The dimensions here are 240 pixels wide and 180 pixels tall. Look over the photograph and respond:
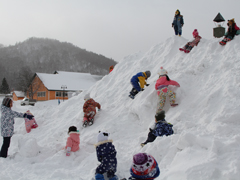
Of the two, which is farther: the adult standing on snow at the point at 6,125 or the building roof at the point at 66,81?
the building roof at the point at 66,81

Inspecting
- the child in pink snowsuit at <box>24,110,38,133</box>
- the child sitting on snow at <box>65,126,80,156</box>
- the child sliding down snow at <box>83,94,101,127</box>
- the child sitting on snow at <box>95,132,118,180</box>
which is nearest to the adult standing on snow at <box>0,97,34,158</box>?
the child sitting on snow at <box>65,126,80,156</box>

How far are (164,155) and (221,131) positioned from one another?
4.59 ft

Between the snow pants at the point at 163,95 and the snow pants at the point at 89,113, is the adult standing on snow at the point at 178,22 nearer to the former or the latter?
the snow pants at the point at 163,95

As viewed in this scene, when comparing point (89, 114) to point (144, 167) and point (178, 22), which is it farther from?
point (178, 22)

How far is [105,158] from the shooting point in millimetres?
3318

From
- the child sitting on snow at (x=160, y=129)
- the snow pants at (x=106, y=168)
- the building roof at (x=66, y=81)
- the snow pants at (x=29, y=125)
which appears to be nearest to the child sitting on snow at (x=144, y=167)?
the snow pants at (x=106, y=168)

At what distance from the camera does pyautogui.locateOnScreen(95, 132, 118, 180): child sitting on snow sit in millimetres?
3271

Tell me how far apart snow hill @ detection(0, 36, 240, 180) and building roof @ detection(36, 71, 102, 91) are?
32.8m

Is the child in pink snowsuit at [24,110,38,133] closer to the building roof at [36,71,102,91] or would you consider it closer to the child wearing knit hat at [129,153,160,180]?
the child wearing knit hat at [129,153,160,180]

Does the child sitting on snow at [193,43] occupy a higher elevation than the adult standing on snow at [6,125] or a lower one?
higher

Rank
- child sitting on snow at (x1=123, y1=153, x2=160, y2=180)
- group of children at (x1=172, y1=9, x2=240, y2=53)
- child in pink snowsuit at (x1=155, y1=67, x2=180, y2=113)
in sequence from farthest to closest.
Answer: group of children at (x1=172, y1=9, x2=240, y2=53) < child in pink snowsuit at (x1=155, y1=67, x2=180, y2=113) < child sitting on snow at (x1=123, y1=153, x2=160, y2=180)

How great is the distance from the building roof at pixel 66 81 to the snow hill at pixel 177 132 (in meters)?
32.8

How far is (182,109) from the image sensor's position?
5.82 metres

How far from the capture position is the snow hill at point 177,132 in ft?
10.5
